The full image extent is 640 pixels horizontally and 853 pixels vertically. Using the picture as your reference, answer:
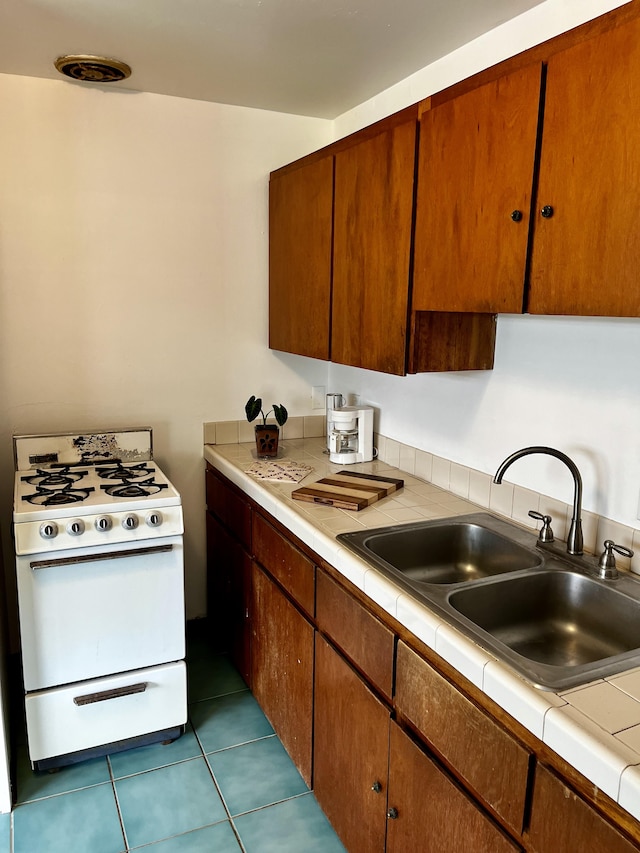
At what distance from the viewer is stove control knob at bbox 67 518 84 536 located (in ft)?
6.85

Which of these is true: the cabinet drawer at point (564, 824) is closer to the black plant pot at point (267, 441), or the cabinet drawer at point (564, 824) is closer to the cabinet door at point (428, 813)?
the cabinet door at point (428, 813)

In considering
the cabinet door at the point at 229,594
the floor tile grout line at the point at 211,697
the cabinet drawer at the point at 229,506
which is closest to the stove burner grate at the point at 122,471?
the cabinet drawer at the point at 229,506

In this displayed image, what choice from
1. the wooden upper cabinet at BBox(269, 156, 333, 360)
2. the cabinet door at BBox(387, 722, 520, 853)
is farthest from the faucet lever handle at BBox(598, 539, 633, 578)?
the wooden upper cabinet at BBox(269, 156, 333, 360)

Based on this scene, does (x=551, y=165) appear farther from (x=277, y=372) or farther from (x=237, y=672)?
(x=237, y=672)

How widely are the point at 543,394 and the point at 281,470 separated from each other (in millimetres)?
1046

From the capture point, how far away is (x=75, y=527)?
6.85 ft

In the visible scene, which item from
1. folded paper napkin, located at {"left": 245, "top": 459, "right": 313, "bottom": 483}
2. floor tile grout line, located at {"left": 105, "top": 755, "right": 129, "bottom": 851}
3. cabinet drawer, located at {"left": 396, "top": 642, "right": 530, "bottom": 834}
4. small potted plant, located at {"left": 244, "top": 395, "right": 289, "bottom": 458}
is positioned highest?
small potted plant, located at {"left": 244, "top": 395, "right": 289, "bottom": 458}

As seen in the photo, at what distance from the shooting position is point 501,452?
208cm

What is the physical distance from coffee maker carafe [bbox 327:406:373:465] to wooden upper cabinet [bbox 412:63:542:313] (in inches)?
33.4

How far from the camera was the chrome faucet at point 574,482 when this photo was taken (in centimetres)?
166

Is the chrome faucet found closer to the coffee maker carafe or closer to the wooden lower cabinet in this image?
the wooden lower cabinet

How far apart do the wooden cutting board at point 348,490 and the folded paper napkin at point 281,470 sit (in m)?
0.11

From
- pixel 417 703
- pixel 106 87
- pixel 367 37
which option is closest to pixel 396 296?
pixel 367 37

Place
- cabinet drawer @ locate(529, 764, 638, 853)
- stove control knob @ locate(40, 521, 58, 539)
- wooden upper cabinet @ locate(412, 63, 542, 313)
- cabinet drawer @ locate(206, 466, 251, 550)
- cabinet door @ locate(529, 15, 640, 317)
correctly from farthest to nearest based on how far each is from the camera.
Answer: cabinet drawer @ locate(206, 466, 251, 550)
stove control knob @ locate(40, 521, 58, 539)
wooden upper cabinet @ locate(412, 63, 542, 313)
cabinet door @ locate(529, 15, 640, 317)
cabinet drawer @ locate(529, 764, 638, 853)
